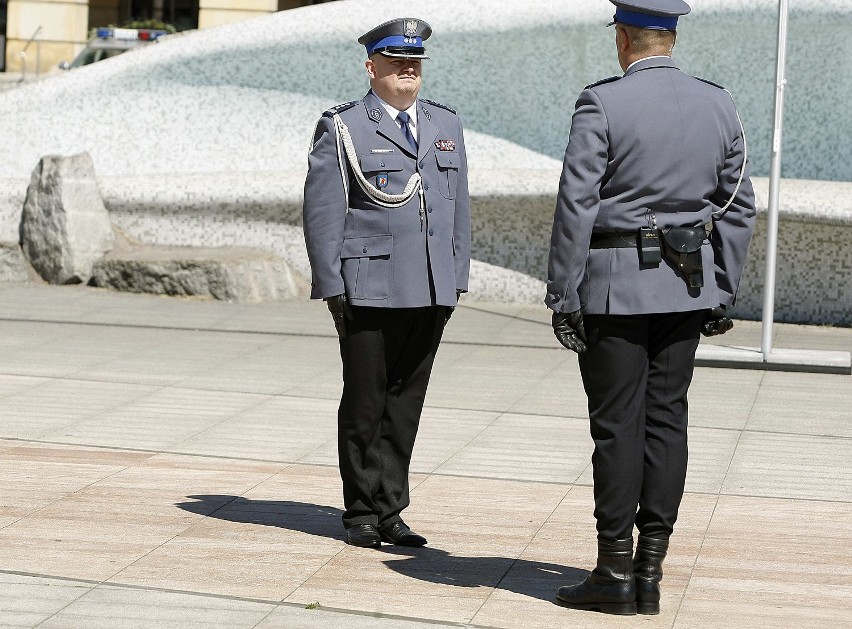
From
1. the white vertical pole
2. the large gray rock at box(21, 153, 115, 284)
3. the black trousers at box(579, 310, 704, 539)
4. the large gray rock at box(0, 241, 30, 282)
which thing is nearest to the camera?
the black trousers at box(579, 310, 704, 539)

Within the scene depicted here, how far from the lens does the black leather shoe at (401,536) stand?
5.03m

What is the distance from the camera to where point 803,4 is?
12930 mm

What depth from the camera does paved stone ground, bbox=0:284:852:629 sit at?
4.36 meters

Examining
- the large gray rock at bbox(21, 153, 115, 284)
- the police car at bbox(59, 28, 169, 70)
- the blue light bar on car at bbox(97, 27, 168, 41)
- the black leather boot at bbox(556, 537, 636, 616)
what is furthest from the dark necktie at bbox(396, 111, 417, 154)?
the blue light bar on car at bbox(97, 27, 168, 41)

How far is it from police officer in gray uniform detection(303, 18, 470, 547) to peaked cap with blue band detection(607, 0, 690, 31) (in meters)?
0.94

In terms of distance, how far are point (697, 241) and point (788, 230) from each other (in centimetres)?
686

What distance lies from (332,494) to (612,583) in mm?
1702

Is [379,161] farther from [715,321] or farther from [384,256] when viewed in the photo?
[715,321]

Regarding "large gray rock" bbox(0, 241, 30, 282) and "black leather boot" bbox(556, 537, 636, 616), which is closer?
"black leather boot" bbox(556, 537, 636, 616)

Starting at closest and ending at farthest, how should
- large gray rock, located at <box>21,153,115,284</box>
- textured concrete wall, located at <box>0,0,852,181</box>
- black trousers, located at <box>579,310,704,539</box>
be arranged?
black trousers, located at <box>579,310,704,539</box>
large gray rock, located at <box>21,153,115,284</box>
textured concrete wall, located at <box>0,0,852,181</box>

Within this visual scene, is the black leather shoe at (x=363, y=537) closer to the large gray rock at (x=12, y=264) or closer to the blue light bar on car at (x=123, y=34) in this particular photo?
the large gray rock at (x=12, y=264)

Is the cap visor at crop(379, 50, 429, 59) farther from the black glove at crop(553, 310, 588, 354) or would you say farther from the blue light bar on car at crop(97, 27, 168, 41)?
the blue light bar on car at crop(97, 27, 168, 41)

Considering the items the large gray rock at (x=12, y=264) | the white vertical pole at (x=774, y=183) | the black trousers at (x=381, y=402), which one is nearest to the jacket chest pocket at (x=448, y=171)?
the black trousers at (x=381, y=402)

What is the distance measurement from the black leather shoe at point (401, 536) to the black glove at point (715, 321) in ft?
4.05
